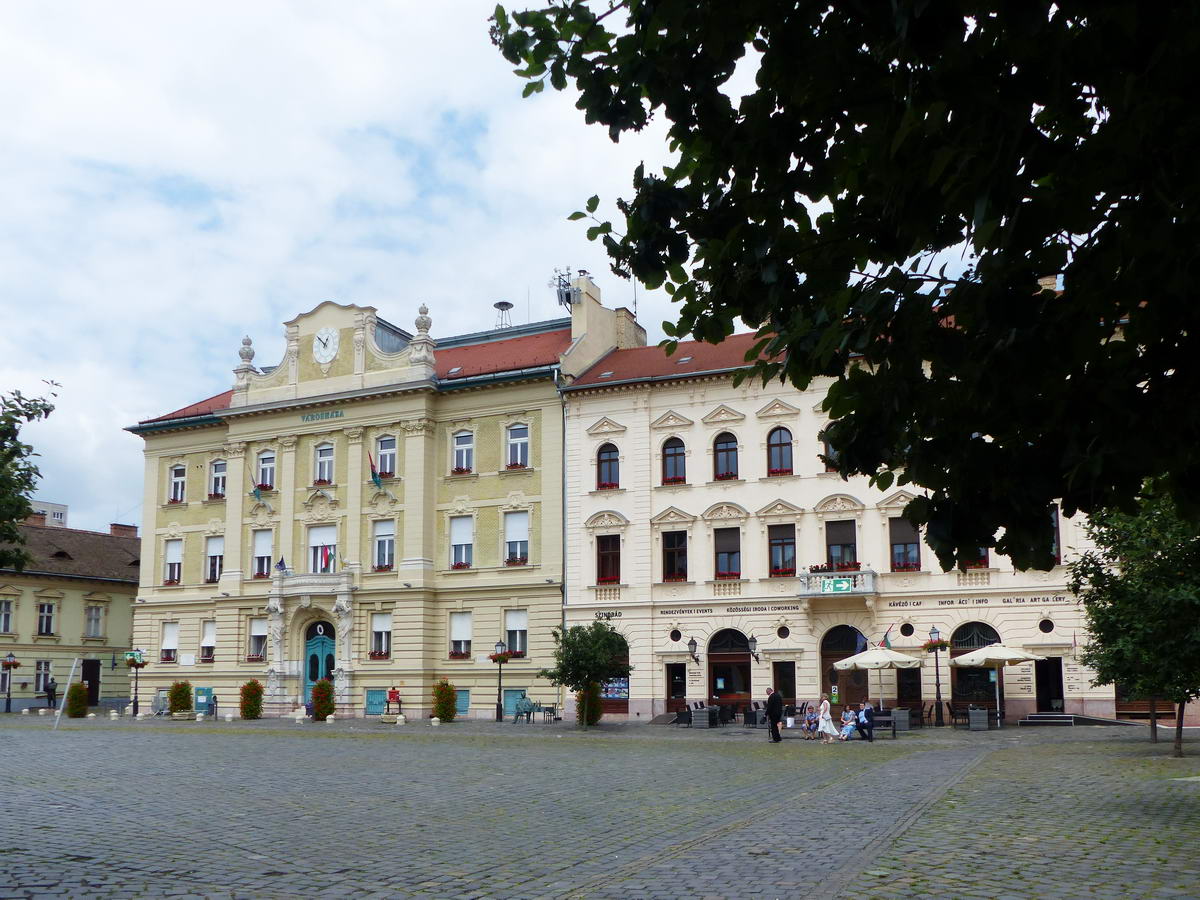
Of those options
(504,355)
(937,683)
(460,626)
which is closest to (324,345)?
(504,355)

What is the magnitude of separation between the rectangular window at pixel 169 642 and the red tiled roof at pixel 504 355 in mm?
17075

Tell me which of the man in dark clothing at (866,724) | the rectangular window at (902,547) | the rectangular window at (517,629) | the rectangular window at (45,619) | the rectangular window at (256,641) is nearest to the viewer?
the man in dark clothing at (866,724)

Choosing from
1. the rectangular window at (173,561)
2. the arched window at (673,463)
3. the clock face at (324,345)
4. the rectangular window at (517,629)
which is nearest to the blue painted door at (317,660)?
the rectangular window at (517,629)

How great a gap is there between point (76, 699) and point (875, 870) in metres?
45.5

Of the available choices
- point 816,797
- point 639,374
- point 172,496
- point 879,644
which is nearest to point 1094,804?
point 816,797

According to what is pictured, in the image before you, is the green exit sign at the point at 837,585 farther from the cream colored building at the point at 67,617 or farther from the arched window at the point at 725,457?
the cream colored building at the point at 67,617

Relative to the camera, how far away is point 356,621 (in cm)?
4825

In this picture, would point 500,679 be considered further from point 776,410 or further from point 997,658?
point 997,658

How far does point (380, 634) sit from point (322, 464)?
309 inches

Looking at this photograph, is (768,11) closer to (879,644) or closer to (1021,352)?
(1021,352)

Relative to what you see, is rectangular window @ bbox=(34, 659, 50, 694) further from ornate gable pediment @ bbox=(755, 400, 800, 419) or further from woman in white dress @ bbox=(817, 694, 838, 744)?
woman in white dress @ bbox=(817, 694, 838, 744)

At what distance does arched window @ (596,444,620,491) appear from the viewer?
44.9m

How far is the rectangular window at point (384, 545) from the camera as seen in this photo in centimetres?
4834

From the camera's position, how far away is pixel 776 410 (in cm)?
4241
